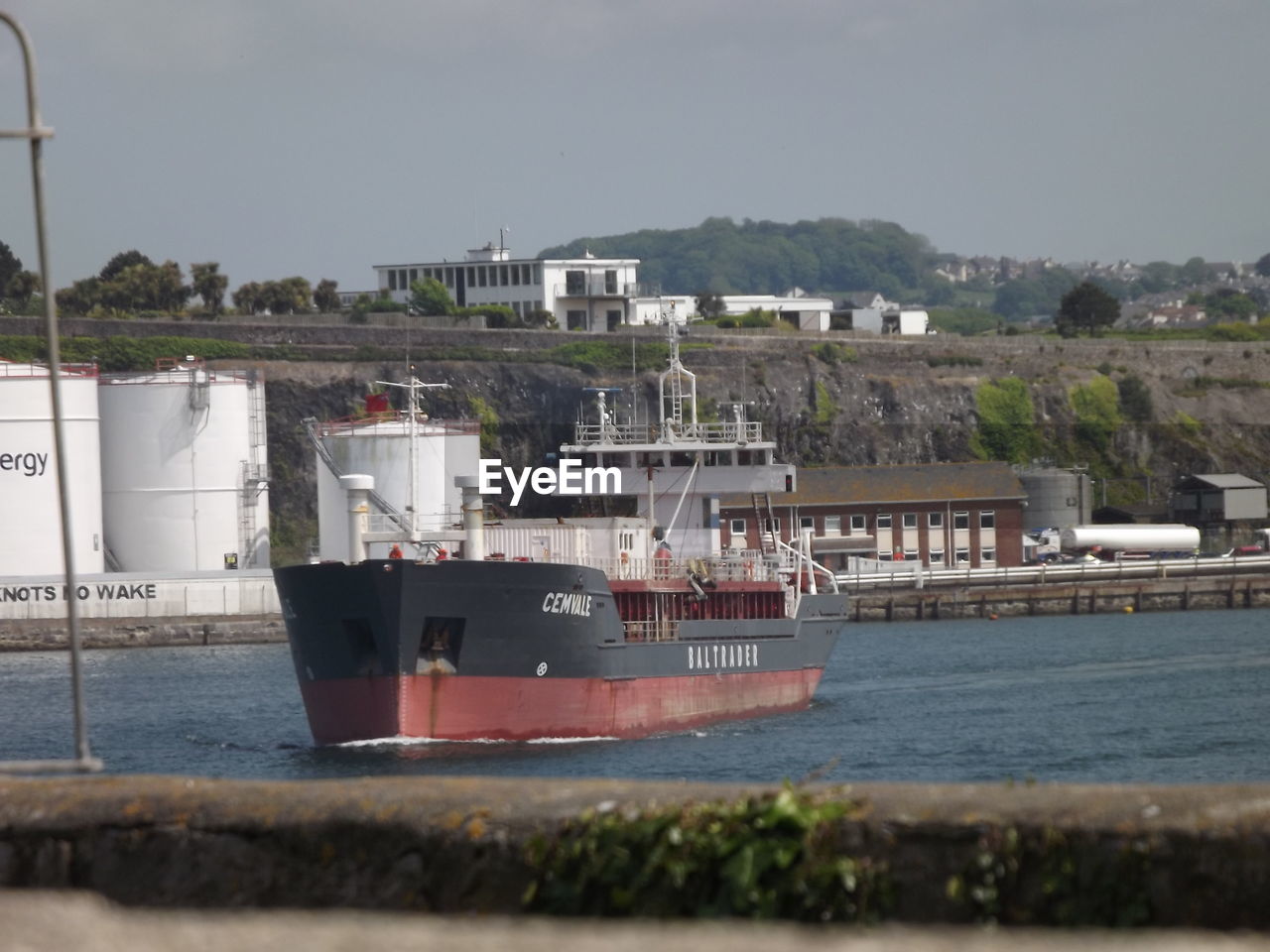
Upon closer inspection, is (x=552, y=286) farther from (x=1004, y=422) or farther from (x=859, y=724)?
(x=859, y=724)

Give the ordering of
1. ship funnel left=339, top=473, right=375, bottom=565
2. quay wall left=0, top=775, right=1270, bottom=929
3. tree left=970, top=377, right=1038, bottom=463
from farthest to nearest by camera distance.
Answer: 1. tree left=970, top=377, right=1038, bottom=463
2. ship funnel left=339, top=473, right=375, bottom=565
3. quay wall left=0, top=775, right=1270, bottom=929

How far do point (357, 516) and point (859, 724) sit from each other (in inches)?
371

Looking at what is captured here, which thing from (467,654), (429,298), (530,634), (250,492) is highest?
(429,298)

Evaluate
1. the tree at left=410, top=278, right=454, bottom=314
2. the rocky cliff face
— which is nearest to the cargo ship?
the rocky cliff face

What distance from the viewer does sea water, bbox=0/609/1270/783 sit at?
79.5 feet

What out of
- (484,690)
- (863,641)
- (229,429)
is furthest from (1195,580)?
(484,690)

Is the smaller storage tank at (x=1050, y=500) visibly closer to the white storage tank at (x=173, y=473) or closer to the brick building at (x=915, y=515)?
the brick building at (x=915, y=515)

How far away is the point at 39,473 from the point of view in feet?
176

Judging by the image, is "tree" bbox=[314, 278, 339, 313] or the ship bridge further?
"tree" bbox=[314, 278, 339, 313]

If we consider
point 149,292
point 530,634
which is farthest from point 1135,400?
point 530,634

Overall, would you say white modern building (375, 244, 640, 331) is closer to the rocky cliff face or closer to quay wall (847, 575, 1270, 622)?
the rocky cliff face

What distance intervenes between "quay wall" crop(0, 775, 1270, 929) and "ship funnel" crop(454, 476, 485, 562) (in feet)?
68.4

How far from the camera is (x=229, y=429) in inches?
2319

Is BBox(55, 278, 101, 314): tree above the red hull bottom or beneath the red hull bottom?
above
